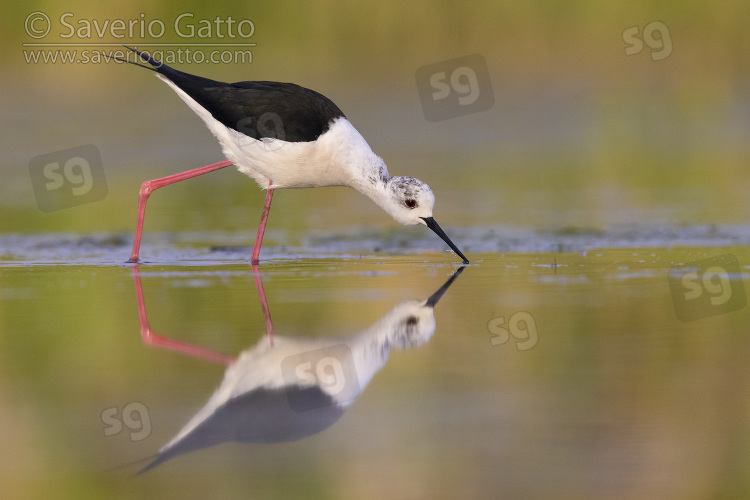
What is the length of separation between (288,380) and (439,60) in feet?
37.9

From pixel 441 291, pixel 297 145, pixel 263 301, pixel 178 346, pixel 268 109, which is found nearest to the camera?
pixel 178 346

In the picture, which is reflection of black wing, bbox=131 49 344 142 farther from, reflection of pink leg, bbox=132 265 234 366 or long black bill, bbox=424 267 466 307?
reflection of pink leg, bbox=132 265 234 366

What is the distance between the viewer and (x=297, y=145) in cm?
687

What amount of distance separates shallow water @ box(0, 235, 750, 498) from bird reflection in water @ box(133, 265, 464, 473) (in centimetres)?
1

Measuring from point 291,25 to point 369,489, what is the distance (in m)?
13.0

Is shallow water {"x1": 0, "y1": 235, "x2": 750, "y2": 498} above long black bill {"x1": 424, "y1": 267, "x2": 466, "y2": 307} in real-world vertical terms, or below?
below

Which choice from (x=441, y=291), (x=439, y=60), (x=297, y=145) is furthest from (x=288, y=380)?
(x=439, y=60)

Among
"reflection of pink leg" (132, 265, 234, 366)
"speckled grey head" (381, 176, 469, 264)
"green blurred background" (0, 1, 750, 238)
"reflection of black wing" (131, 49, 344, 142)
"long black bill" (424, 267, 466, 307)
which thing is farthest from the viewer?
"green blurred background" (0, 1, 750, 238)

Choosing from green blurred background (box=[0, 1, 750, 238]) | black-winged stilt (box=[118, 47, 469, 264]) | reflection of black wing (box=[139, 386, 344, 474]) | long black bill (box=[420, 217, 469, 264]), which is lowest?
reflection of black wing (box=[139, 386, 344, 474])

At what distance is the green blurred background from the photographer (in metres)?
12.8

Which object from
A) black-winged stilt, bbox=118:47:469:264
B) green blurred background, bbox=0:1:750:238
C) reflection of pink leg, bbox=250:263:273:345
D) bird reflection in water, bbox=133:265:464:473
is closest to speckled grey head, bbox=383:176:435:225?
black-winged stilt, bbox=118:47:469:264

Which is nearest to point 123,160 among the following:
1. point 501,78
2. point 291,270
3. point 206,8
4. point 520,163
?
point 206,8

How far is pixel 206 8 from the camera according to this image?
14.9 m

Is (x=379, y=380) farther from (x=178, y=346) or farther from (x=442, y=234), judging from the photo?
(x=442, y=234)
